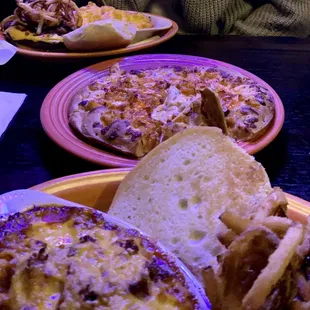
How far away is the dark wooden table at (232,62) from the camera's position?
137 centimetres

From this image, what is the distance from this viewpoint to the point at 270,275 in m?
0.60

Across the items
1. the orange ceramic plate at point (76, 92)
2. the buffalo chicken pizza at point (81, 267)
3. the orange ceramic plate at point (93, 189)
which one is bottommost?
the orange ceramic plate at point (76, 92)

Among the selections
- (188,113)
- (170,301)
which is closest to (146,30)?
(188,113)

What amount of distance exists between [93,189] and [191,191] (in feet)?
0.72

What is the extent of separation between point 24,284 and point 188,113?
0.89m

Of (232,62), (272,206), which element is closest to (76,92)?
(232,62)

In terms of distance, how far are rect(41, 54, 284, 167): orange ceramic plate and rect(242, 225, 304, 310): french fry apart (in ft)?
2.27

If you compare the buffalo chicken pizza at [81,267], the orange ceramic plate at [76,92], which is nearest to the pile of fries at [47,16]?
the orange ceramic plate at [76,92]

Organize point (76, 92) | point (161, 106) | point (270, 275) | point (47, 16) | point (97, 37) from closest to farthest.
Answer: point (270, 275) → point (161, 106) → point (76, 92) → point (97, 37) → point (47, 16)

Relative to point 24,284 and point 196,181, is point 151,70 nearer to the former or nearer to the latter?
point 196,181

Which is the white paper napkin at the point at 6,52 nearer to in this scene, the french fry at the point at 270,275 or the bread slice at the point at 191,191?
the bread slice at the point at 191,191

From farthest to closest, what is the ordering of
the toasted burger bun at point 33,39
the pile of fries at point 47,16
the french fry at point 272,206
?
1. the pile of fries at point 47,16
2. the toasted burger bun at point 33,39
3. the french fry at point 272,206

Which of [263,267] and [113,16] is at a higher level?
[263,267]

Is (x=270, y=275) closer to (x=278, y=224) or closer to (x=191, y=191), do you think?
(x=278, y=224)
